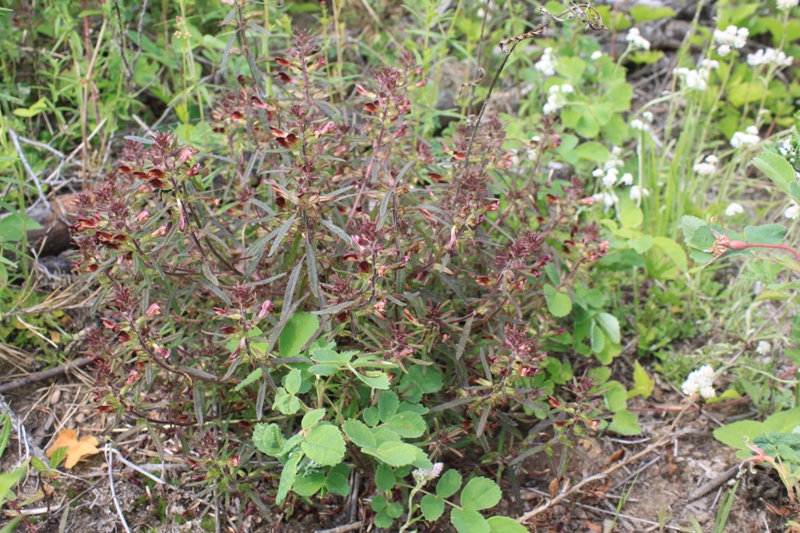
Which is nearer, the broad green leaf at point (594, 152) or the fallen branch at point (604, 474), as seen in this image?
the fallen branch at point (604, 474)

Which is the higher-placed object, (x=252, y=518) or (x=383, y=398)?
(x=383, y=398)

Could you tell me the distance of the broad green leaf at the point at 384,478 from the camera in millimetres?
2072

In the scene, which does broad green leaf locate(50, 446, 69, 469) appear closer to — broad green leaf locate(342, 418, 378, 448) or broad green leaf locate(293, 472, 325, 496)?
broad green leaf locate(293, 472, 325, 496)

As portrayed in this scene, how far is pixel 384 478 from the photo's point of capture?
2078mm

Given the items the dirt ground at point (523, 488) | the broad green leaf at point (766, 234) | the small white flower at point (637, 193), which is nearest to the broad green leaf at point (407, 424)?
the dirt ground at point (523, 488)

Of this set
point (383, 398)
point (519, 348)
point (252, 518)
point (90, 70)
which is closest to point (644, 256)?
point (519, 348)

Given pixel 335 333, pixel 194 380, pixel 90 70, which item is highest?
pixel 90 70

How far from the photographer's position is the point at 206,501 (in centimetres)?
229

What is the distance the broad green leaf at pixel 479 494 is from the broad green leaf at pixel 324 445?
19.2 inches

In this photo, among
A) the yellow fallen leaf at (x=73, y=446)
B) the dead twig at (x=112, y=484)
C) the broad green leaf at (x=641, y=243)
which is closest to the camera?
the dead twig at (x=112, y=484)

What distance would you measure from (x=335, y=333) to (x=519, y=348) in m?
0.56

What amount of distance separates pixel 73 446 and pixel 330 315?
1.16 m

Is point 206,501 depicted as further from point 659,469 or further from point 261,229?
point 659,469

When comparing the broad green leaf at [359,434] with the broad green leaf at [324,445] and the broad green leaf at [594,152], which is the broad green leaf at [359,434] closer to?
the broad green leaf at [324,445]
